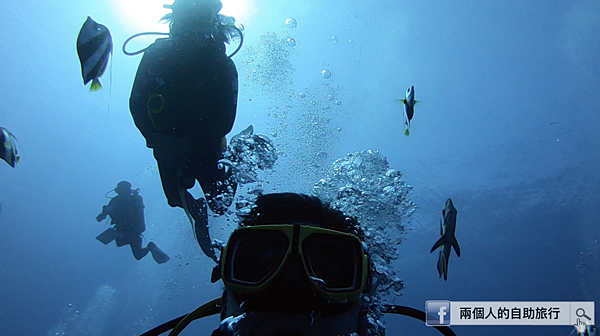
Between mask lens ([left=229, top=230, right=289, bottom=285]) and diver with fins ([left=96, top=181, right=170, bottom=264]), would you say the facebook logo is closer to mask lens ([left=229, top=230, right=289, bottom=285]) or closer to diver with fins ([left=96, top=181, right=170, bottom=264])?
mask lens ([left=229, top=230, right=289, bottom=285])

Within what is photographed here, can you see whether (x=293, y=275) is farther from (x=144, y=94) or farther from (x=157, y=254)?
(x=157, y=254)

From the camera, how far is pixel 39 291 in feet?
242

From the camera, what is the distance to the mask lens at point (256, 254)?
7.50 feet

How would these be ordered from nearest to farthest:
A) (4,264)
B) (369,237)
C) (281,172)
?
(369,237)
(281,172)
(4,264)

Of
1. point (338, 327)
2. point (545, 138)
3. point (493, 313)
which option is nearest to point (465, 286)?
point (545, 138)

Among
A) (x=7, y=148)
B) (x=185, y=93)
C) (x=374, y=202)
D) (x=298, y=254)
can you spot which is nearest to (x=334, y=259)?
(x=298, y=254)

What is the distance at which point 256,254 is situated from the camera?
2381 millimetres

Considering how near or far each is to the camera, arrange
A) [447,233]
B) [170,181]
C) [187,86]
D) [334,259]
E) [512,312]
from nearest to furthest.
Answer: [334,259] → [447,233] → [187,86] → [170,181] → [512,312]

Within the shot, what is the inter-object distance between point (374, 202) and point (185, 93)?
4.97 meters

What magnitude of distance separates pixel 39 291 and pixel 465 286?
94.7 metres

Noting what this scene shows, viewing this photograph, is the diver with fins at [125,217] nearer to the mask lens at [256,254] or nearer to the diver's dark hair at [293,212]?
the diver's dark hair at [293,212]

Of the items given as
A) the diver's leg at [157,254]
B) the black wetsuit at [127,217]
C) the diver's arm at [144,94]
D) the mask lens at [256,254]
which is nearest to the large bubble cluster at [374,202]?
the mask lens at [256,254]

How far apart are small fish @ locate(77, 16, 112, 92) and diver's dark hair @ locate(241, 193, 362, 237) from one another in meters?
2.30

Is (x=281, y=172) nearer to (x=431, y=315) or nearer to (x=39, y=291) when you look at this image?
(x=431, y=315)
